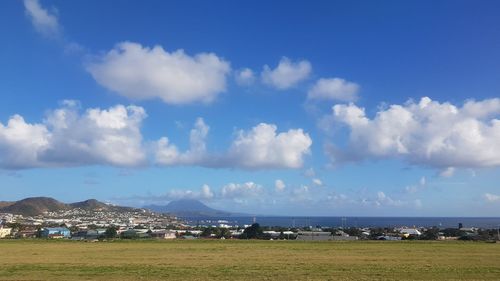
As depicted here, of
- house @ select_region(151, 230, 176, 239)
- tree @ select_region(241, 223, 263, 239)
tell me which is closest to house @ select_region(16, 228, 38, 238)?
house @ select_region(151, 230, 176, 239)

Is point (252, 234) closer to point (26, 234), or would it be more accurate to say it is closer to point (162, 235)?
point (162, 235)

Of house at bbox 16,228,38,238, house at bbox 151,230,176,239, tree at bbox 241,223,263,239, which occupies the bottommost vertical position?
house at bbox 16,228,38,238

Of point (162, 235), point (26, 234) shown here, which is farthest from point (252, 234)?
point (26, 234)

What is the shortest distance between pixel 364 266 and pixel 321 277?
790 cm

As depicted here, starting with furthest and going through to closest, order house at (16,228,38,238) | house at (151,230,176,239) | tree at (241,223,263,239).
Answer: house at (16,228,38,238), house at (151,230,176,239), tree at (241,223,263,239)

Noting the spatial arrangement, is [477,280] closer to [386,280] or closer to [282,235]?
[386,280]

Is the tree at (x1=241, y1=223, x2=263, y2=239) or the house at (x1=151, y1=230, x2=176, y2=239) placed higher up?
the tree at (x1=241, y1=223, x2=263, y2=239)

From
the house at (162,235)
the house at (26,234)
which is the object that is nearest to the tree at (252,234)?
the house at (162,235)

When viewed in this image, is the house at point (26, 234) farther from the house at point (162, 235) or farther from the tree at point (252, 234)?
the tree at point (252, 234)

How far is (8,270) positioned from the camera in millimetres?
31438

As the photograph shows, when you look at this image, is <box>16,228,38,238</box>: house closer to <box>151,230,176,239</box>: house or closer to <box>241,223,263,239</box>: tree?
<box>151,230,176,239</box>: house

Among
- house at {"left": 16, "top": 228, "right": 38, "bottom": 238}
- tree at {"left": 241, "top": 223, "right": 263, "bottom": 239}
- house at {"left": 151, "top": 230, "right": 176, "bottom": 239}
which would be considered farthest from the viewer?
house at {"left": 16, "top": 228, "right": 38, "bottom": 238}

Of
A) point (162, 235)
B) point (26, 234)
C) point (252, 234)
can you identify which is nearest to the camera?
point (252, 234)

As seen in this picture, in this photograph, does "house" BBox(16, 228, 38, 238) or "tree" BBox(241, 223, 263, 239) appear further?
"house" BBox(16, 228, 38, 238)
